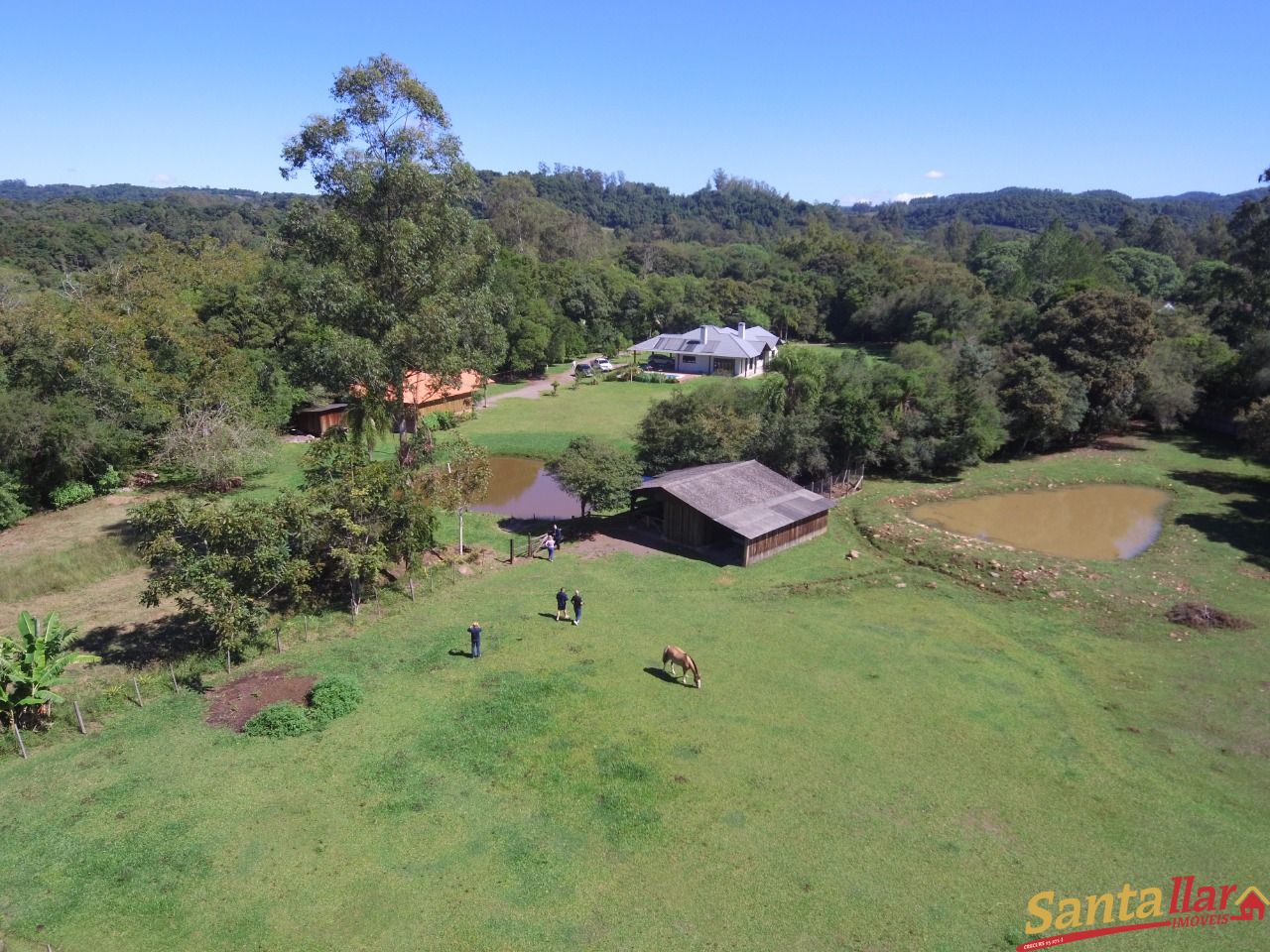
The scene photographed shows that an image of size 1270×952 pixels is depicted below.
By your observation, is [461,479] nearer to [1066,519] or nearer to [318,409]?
[318,409]

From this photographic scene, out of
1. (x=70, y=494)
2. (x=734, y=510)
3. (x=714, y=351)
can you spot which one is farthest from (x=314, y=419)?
(x=714, y=351)

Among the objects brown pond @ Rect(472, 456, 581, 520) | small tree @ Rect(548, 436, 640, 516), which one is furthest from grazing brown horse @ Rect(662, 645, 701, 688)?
brown pond @ Rect(472, 456, 581, 520)

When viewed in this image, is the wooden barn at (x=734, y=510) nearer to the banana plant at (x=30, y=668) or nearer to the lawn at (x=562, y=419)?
the lawn at (x=562, y=419)

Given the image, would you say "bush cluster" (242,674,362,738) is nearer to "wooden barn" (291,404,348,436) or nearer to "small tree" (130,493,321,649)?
"small tree" (130,493,321,649)

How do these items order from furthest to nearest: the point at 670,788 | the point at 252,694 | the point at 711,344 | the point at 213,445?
the point at 711,344
the point at 213,445
the point at 252,694
the point at 670,788

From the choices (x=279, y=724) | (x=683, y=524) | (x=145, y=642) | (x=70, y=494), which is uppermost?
(x=683, y=524)

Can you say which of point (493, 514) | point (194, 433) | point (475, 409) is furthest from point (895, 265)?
point (194, 433)

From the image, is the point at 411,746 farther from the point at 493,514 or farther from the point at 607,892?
the point at 493,514

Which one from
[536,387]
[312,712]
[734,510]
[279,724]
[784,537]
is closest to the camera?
[279,724]
